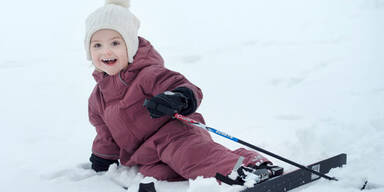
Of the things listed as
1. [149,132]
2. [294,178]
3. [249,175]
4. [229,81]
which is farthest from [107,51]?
[229,81]

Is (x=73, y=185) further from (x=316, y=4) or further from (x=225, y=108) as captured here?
(x=316, y=4)

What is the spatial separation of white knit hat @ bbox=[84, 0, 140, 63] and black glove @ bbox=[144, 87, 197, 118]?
60 centimetres

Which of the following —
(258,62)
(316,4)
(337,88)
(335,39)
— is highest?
(316,4)

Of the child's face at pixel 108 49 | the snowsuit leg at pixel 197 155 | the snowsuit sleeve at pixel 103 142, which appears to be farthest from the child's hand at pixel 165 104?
the snowsuit sleeve at pixel 103 142

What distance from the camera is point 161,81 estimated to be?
276 centimetres

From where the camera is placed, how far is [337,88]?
4.50 m

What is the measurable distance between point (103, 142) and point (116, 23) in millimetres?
870

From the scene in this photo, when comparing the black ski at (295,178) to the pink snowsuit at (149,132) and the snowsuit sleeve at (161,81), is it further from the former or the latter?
the snowsuit sleeve at (161,81)

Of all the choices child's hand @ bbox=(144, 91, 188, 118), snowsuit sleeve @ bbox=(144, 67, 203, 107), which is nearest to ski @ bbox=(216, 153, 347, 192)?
child's hand @ bbox=(144, 91, 188, 118)

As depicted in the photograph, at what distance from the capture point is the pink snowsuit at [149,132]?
2576 mm

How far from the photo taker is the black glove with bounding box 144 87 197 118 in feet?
7.80

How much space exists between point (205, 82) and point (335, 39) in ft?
8.58

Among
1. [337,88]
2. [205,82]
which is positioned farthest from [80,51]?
[337,88]

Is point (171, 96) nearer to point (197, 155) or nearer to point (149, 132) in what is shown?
point (197, 155)
